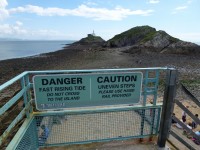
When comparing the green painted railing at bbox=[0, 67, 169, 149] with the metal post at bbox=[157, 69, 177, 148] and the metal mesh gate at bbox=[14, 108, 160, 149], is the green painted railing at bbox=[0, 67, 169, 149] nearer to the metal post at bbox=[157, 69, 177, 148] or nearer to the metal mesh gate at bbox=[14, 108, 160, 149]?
the metal mesh gate at bbox=[14, 108, 160, 149]

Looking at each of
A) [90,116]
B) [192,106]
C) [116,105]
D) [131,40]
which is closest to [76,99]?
[90,116]

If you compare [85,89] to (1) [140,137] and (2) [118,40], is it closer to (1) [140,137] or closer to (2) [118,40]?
(1) [140,137]

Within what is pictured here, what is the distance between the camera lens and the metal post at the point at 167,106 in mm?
4020

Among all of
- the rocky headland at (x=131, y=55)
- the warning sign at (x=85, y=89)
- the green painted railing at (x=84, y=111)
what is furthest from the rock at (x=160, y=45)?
the warning sign at (x=85, y=89)

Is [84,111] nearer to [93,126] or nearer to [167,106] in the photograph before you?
[93,126]

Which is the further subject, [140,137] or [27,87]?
[140,137]

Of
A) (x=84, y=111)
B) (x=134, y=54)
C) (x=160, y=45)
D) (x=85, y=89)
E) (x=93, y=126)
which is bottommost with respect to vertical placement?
(x=134, y=54)

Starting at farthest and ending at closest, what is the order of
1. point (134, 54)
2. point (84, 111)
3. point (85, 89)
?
point (134, 54) < point (84, 111) < point (85, 89)

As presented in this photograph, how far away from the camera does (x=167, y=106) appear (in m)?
4.18

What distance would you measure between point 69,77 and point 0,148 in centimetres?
228

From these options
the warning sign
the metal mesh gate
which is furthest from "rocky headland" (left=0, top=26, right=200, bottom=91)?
the warning sign

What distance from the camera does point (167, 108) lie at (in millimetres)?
4191

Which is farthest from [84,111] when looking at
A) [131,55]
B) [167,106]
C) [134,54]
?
[134,54]

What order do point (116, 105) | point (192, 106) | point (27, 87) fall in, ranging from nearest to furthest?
point (27, 87) → point (116, 105) → point (192, 106)
